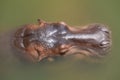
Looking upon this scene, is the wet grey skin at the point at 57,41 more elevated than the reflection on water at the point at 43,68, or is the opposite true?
the wet grey skin at the point at 57,41

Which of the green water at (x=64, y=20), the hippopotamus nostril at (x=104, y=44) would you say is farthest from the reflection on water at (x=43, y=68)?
the hippopotamus nostril at (x=104, y=44)

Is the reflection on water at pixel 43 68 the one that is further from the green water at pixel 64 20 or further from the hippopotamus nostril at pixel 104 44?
the hippopotamus nostril at pixel 104 44

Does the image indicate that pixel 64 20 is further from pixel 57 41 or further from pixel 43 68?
pixel 43 68

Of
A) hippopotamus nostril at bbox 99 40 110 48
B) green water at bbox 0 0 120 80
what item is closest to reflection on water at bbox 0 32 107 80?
green water at bbox 0 0 120 80

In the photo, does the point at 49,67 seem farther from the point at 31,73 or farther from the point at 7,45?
the point at 7,45

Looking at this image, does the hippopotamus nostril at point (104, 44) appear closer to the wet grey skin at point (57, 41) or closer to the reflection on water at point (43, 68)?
the wet grey skin at point (57, 41)

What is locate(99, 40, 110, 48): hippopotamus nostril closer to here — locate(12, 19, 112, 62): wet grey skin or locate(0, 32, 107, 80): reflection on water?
locate(12, 19, 112, 62): wet grey skin

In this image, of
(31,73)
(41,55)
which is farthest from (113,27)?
(31,73)

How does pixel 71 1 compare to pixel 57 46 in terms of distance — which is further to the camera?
pixel 71 1
